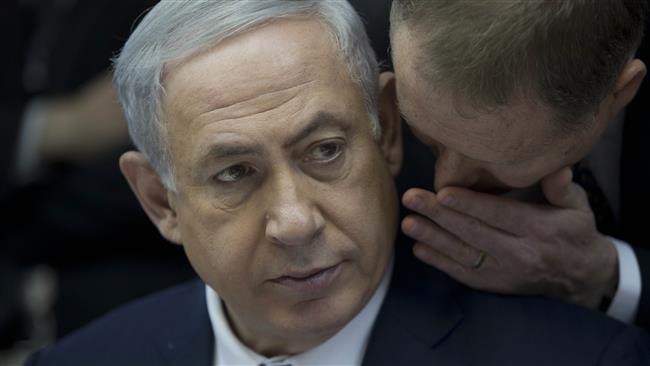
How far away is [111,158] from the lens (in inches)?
163

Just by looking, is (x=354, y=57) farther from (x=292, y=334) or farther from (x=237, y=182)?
(x=292, y=334)

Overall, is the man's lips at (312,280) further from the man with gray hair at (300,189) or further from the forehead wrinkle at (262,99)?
the forehead wrinkle at (262,99)

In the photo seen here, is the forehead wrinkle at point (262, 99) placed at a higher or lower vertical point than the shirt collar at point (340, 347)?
higher

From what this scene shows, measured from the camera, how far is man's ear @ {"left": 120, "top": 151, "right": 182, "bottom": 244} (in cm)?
262

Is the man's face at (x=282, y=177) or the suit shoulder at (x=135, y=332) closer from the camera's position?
the man's face at (x=282, y=177)

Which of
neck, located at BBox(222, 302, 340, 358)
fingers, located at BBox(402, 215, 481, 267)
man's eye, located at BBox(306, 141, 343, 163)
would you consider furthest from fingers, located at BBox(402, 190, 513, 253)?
neck, located at BBox(222, 302, 340, 358)

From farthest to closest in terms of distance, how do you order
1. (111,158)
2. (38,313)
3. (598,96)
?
(38,313)
(111,158)
(598,96)

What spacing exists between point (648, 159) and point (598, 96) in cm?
59

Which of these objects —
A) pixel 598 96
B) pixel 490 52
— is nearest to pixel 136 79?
pixel 490 52

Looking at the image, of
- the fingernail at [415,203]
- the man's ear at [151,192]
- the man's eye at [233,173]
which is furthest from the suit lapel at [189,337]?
the fingernail at [415,203]

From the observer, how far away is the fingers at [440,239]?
101 inches

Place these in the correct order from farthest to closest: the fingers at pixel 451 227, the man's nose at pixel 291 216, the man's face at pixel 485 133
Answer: the fingers at pixel 451 227 → the man's nose at pixel 291 216 → the man's face at pixel 485 133

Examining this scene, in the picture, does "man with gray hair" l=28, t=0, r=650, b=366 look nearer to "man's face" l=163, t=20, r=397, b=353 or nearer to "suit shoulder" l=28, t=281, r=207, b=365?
"man's face" l=163, t=20, r=397, b=353

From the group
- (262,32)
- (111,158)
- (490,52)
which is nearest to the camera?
(490,52)
